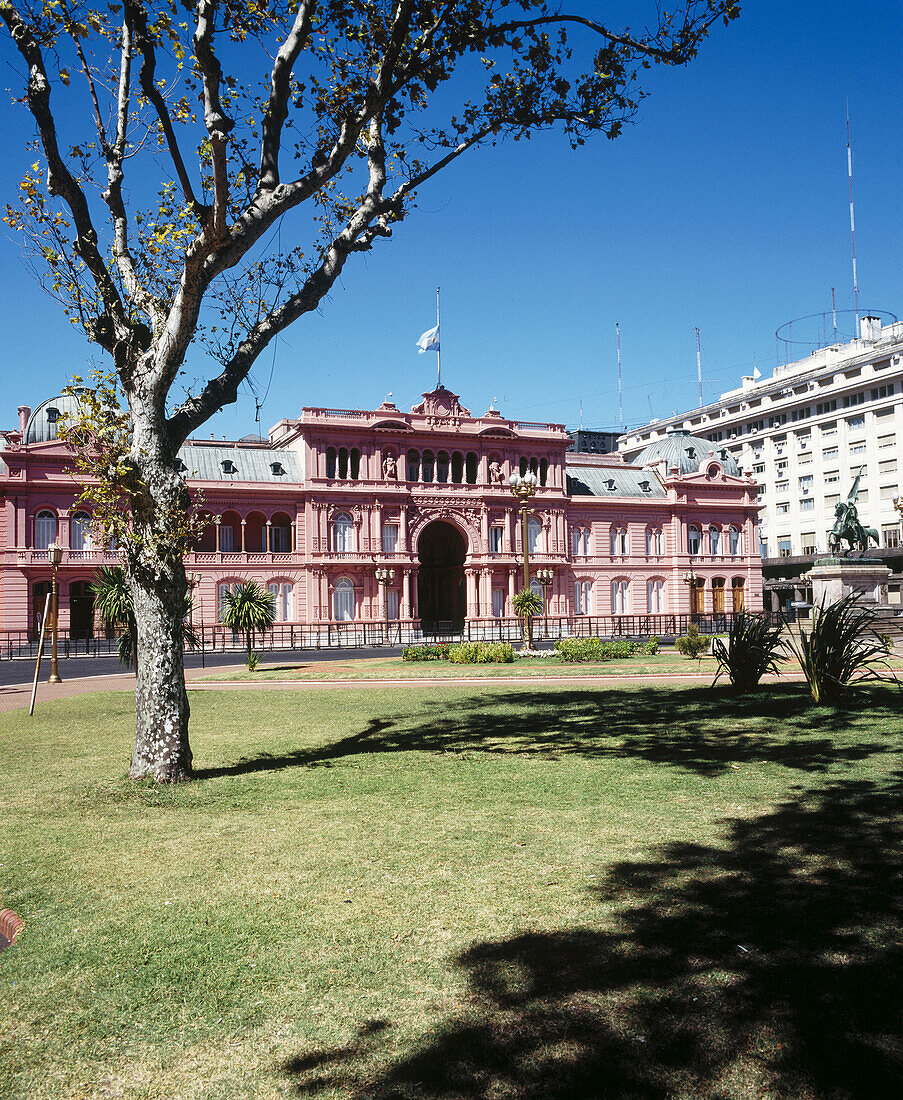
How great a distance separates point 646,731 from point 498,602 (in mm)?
41006

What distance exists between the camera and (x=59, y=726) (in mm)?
13352

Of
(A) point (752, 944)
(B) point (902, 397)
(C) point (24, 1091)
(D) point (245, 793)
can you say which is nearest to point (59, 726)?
(D) point (245, 793)

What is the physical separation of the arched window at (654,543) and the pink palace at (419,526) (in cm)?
14

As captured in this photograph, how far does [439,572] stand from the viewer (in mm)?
56469

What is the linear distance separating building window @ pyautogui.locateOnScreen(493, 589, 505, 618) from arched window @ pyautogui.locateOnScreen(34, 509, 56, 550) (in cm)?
2550

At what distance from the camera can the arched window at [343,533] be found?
1917 inches

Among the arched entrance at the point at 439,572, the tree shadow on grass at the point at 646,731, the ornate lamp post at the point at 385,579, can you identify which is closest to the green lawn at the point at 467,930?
the tree shadow on grass at the point at 646,731

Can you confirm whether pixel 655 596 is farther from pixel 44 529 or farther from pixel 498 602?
pixel 44 529

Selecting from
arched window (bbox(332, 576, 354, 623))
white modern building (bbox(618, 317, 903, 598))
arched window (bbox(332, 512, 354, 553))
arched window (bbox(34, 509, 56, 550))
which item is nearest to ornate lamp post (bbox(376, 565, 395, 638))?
arched window (bbox(332, 576, 354, 623))

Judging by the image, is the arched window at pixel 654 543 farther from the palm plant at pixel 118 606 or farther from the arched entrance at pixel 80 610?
the palm plant at pixel 118 606

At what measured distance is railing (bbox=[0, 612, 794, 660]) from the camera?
39.3 meters

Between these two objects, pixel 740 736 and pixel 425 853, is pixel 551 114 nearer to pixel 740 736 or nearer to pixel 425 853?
pixel 740 736

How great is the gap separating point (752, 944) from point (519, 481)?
27257mm

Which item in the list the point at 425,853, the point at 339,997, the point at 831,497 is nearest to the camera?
the point at 339,997
